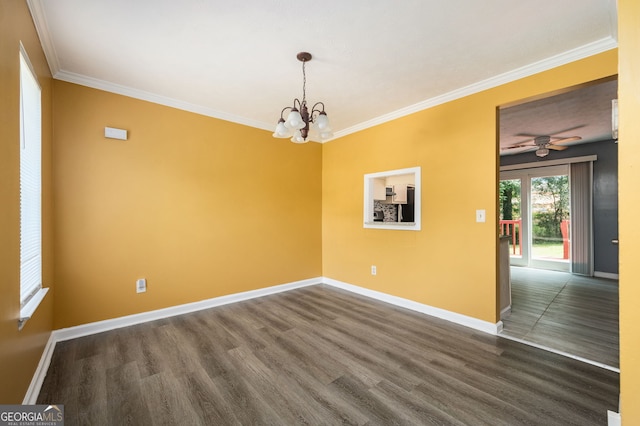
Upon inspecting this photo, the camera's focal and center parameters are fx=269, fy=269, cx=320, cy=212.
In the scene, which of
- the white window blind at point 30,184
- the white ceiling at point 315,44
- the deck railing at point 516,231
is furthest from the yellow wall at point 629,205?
the deck railing at point 516,231

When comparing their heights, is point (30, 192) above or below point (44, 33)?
below

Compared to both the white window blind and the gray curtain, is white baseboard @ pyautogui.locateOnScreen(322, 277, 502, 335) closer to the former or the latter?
the white window blind

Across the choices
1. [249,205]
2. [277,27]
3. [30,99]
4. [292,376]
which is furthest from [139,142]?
[292,376]

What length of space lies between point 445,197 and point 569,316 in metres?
2.04

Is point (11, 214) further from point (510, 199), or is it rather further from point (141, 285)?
point (510, 199)

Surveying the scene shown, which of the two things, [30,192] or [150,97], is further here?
[150,97]

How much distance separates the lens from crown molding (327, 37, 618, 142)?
217 centimetres

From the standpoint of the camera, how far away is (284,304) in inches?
143

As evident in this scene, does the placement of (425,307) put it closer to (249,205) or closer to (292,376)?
(292,376)

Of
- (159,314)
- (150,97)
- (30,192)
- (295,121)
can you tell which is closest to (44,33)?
(150,97)

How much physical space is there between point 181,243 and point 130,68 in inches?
75.2

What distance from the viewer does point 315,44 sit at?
219 cm

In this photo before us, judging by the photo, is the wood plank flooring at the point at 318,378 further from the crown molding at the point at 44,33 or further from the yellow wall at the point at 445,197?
the crown molding at the point at 44,33

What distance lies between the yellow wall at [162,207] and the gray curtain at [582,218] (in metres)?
5.61
